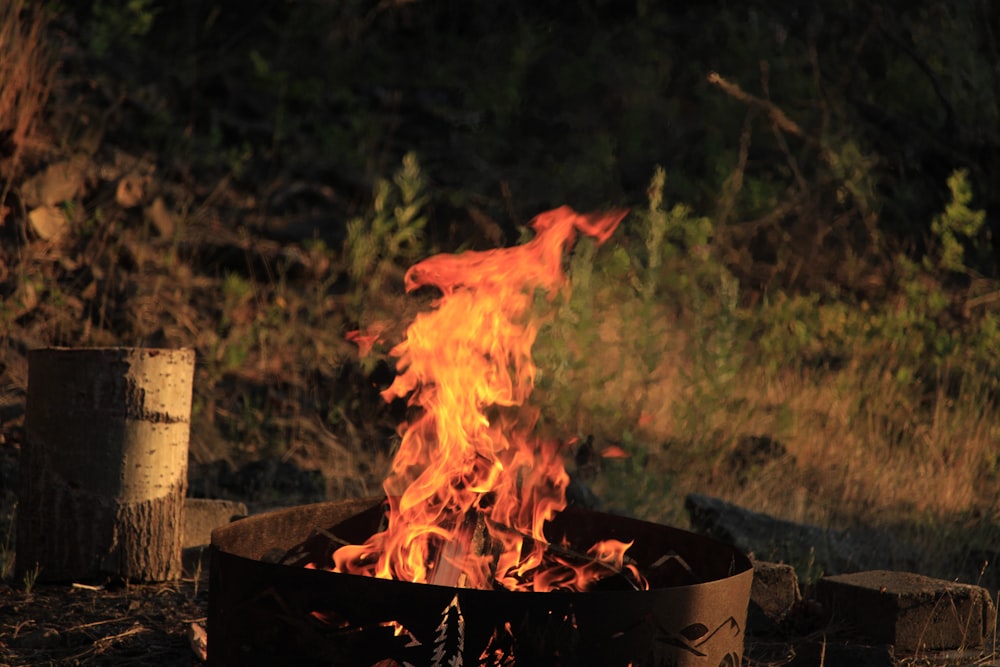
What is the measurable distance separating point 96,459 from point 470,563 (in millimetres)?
1409

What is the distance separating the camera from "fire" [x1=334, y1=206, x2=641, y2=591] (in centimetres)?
289

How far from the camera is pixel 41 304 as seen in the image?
6.18 m

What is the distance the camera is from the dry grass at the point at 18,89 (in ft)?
20.3

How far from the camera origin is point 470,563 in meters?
2.85

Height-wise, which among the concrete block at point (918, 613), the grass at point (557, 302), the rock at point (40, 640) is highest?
the grass at point (557, 302)

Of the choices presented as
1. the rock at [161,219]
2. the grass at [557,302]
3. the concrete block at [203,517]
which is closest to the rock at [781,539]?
the grass at [557,302]

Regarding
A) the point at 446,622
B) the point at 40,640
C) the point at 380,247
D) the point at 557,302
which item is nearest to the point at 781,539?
the point at 557,302

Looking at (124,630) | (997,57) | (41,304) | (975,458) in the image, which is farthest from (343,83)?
(124,630)

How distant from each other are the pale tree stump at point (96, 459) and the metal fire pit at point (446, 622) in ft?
3.94

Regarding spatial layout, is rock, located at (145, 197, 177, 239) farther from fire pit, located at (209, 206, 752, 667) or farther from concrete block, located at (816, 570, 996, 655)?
concrete block, located at (816, 570, 996, 655)

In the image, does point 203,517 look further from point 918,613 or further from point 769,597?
point 918,613

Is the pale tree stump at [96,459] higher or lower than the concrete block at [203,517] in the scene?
higher

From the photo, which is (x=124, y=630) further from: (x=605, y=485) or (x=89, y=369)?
(x=605, y=485)

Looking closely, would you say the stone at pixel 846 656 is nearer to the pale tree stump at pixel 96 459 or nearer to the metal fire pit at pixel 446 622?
the metal fire pit at pixel 446 622
